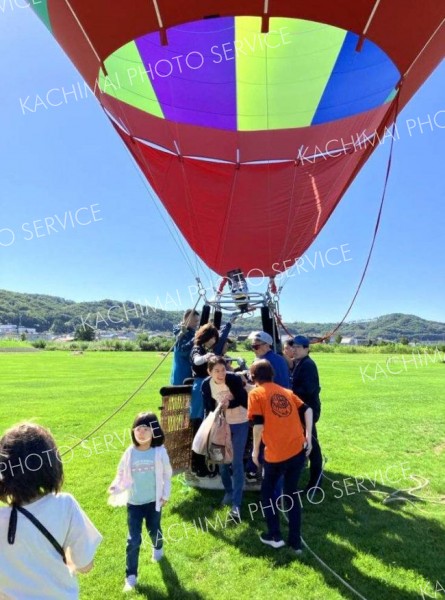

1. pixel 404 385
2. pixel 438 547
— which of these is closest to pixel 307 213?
pixel 438 547

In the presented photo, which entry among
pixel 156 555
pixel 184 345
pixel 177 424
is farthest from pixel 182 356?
pixel 156 555

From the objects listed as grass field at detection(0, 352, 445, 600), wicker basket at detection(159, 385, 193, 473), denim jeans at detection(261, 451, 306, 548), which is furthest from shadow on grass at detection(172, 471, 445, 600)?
wicker basket at detection(159, 385, 193, 473)

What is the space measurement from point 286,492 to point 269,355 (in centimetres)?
121

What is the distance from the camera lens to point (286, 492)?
134 inches

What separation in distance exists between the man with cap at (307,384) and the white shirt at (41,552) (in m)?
3.23

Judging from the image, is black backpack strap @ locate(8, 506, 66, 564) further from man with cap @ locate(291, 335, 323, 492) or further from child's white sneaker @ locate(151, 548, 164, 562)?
man with cap @ locate(291, 335, 323, 492)

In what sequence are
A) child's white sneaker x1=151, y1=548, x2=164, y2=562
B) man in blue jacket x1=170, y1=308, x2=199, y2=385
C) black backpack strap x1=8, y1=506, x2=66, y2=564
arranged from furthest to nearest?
1. man in blue jacket x1=170, y1=308, x2=199, y2=385
2. child's white sneaker x1=151, y1=548, x2=164, y2=562
3. black backpack strap x1=8, y1=506, x2=66, y2=564

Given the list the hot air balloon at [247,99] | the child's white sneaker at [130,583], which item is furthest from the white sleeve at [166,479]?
the hot air balloon at [247,99]

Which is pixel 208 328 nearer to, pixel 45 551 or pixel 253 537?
pixel 253 537

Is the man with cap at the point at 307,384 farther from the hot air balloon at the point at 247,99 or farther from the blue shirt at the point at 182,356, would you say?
the blue shirt at the point at 182,356

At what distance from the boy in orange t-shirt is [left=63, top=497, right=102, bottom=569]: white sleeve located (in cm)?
196

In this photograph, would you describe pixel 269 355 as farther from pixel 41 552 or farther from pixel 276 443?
pixel 41 552

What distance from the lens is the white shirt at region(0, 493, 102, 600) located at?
1543mm

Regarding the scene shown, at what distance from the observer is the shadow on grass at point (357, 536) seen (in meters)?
3.13
